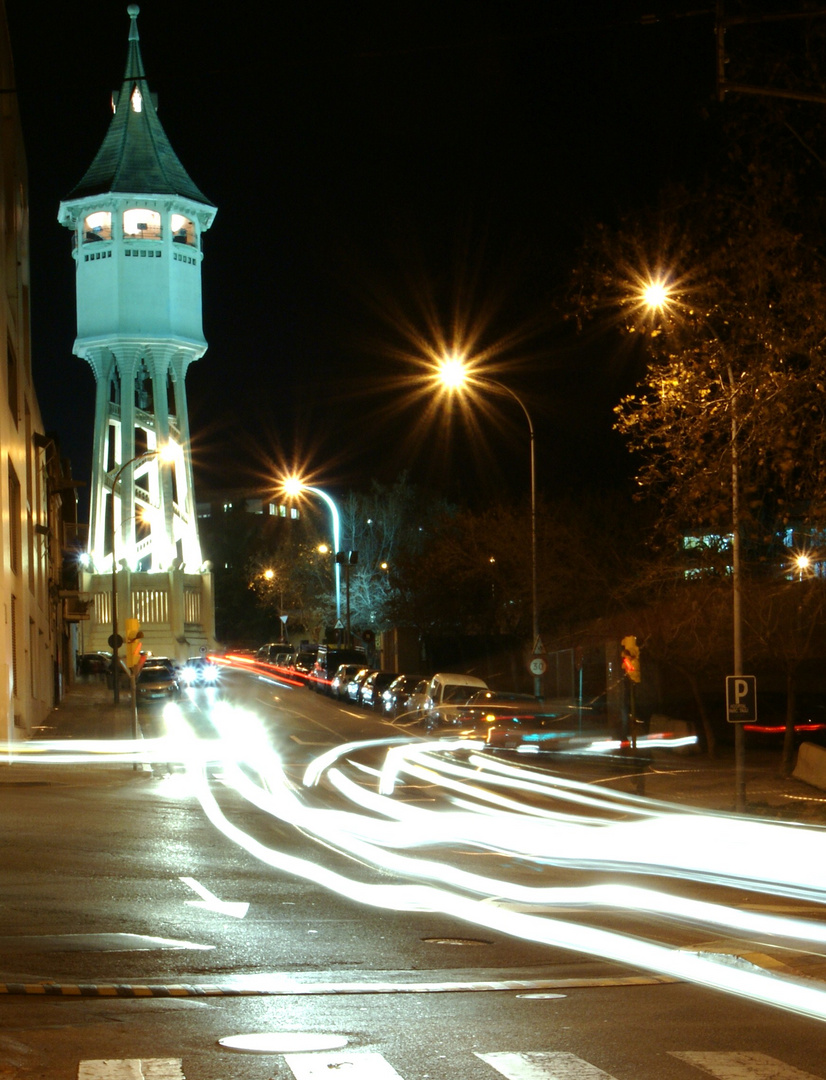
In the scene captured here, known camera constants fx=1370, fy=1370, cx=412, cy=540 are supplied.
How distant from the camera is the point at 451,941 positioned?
1041 cm

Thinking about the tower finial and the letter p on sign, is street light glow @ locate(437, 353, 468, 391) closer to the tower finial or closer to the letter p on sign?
the letter p on sign

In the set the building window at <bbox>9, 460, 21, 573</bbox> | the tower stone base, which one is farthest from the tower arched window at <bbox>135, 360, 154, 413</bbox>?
the building window at <bbox>9, 460, 21, 573</bbox>

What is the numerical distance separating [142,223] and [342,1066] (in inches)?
3324

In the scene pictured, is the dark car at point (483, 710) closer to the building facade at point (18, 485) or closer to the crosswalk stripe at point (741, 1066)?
the building facade at point (18, 485)

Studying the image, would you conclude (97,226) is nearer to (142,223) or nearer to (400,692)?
(142,223)

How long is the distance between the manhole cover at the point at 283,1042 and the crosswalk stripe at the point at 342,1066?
0.15 meters

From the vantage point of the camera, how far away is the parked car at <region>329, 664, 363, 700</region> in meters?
55.2

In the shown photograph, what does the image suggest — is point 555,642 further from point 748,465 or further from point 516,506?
point 748,465

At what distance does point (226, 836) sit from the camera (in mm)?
17062

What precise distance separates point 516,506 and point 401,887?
133 feet

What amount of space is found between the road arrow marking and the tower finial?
85.3 meters

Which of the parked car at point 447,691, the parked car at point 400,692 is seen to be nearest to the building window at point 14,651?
the parked car at point 447,691

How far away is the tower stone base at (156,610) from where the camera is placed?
8306 cm

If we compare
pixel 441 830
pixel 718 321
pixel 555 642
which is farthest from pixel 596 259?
pixel 555 642
